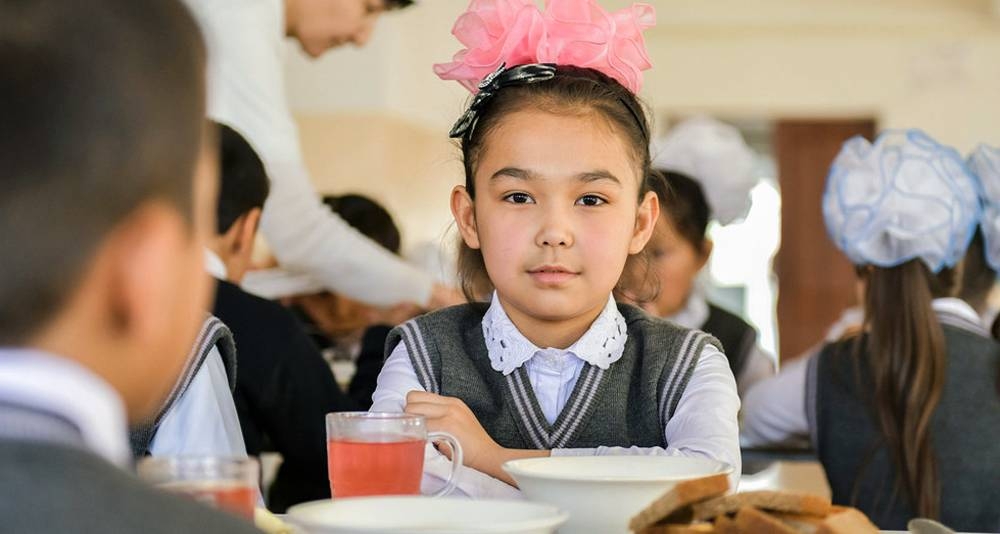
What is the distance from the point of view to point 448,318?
150cm

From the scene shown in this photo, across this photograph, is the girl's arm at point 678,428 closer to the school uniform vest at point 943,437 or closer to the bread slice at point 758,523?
the bread slice at point 758,523

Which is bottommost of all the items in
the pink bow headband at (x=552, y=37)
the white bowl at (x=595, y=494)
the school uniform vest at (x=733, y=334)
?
the school uniform vest at (x=733, y=334)

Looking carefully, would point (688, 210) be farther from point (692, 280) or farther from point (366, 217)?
point (366, 217)

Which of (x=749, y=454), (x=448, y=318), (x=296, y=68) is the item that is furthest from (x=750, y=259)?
(x=448, y=318)

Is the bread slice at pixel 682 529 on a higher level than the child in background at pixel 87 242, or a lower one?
lower

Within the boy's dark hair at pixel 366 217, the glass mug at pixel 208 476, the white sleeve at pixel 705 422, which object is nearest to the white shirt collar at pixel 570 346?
the white sleeve at pixel 705 422

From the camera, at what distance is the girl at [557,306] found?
1.41m

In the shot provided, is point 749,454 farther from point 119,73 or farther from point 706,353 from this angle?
point 119,73

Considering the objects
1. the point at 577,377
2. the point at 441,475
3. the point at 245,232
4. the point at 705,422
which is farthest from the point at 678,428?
the point at 245,232

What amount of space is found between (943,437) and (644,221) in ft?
2.68

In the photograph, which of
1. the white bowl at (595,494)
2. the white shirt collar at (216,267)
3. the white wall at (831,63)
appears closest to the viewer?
the white bowl at (595,494)

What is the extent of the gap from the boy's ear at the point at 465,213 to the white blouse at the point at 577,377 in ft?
0.37

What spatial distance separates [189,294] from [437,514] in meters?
0.27

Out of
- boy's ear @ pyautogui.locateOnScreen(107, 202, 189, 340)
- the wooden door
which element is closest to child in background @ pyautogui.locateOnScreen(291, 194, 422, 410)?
boy's ear @ pyautogui.locateOnScreen(107, 202, 189, 340)
